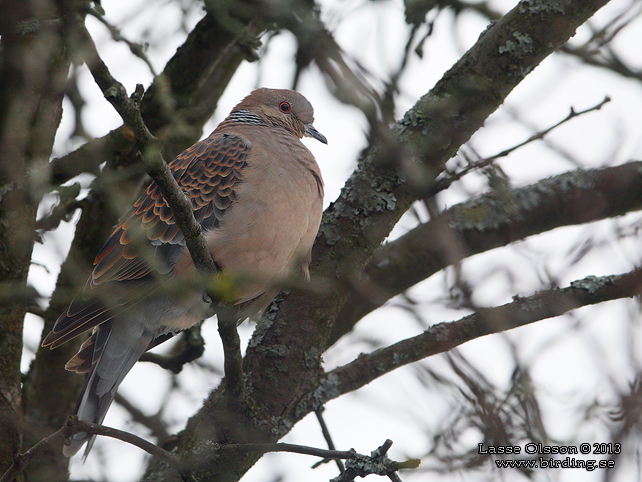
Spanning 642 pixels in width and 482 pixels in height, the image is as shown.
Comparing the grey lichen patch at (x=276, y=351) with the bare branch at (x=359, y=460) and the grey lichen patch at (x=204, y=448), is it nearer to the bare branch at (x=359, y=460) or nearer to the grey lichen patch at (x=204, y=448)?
the grey lichen patch at (x=204, y=448)

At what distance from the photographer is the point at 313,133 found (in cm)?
458

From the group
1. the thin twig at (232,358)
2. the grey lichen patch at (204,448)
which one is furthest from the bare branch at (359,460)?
the grey lichen patch at (204,448)

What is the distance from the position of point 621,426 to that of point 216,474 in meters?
1.77

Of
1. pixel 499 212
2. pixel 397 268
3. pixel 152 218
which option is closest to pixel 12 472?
pixel 152 218

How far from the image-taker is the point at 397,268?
159 inches

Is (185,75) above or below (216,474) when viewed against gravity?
above

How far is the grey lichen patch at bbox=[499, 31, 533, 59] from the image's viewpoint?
3148mm

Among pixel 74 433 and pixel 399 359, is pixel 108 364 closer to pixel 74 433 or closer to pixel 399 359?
pixel 74 433

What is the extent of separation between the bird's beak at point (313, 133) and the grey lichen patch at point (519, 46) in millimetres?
1643

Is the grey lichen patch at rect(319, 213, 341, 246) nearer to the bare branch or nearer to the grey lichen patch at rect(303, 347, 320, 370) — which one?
the grey lichen patch at rect(303, 347, 320, 370)

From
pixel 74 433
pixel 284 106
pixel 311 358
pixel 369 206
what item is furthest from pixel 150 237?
pixel 284 106

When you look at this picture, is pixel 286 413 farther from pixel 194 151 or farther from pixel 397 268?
pixel 194 151

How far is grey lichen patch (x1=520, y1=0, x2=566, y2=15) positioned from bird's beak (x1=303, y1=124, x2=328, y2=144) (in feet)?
5.74

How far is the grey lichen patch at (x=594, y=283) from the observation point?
2908 mm
